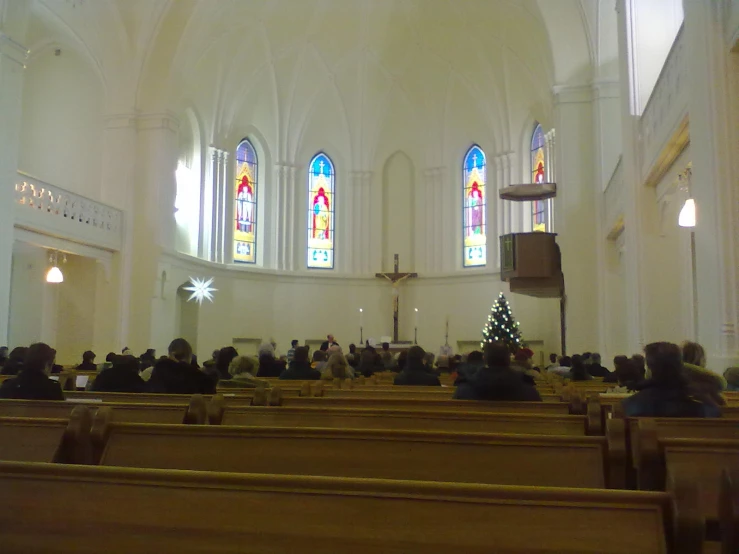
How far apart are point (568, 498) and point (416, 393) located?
4.42 m

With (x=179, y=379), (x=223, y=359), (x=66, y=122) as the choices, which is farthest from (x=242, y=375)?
(x=66, y=122)

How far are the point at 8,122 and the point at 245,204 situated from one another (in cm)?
1174

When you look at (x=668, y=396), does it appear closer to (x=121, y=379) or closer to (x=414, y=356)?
(x=414, y=356)

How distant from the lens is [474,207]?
25109 mm

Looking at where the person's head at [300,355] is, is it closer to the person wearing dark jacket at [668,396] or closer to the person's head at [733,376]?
the person's head at [733,376]

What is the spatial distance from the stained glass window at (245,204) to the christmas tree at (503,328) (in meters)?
8.93

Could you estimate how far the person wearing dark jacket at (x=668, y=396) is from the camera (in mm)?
3975

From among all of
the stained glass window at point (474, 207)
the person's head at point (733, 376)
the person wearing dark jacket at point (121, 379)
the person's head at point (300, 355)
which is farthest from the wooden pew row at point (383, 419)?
the stained glass window at point (474, 207)

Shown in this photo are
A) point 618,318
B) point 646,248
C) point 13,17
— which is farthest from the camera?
point 618,318

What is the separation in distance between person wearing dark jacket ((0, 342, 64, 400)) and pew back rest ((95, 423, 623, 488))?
238 centimetres

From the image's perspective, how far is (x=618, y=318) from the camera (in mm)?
16078

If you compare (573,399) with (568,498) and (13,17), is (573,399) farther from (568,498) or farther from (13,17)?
(13,17)

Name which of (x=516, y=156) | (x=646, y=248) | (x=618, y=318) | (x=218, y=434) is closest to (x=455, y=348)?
(x=516, y=156)

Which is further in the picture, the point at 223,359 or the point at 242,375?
the point at 223,359
